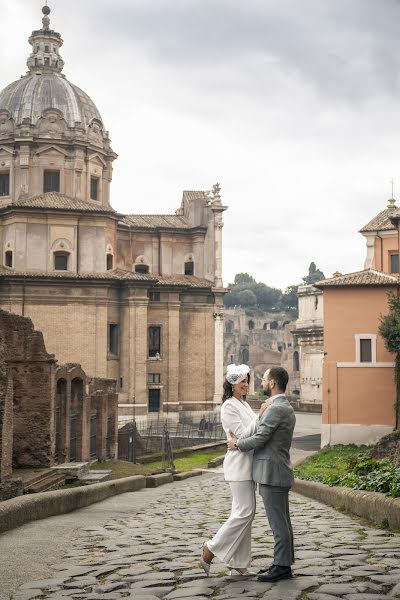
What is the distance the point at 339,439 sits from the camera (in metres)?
32.2

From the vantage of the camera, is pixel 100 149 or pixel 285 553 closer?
pixel 285 553

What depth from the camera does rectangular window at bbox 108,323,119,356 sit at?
45.4 meters

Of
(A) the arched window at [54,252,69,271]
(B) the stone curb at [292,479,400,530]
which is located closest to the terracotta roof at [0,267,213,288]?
(A) the arched window at [54,252,69,271]

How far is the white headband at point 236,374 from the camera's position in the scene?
706 centimetres

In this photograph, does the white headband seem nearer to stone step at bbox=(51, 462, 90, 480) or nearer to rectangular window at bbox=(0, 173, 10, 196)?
stone step at bbox=(51, 462, 90, 480)

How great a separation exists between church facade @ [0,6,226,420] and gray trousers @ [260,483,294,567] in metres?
35.3

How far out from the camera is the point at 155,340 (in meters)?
47.1

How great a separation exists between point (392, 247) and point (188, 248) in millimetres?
12723

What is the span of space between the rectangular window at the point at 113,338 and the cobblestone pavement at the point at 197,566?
34769 millimetres

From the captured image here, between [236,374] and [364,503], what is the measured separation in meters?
3.84

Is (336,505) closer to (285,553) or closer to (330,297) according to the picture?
(285,553)

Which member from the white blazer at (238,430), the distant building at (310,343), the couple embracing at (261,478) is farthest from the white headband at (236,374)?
the distant building at (310,343)

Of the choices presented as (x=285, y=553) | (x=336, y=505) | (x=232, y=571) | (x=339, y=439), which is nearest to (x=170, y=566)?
(x=232, y=571)

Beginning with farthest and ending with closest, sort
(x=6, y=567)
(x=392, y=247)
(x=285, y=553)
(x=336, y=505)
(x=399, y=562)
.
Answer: (x=392, y=247), (x=336, y=505), (x=6, y=567), (x=399, y=562), (x=285, y=553)
